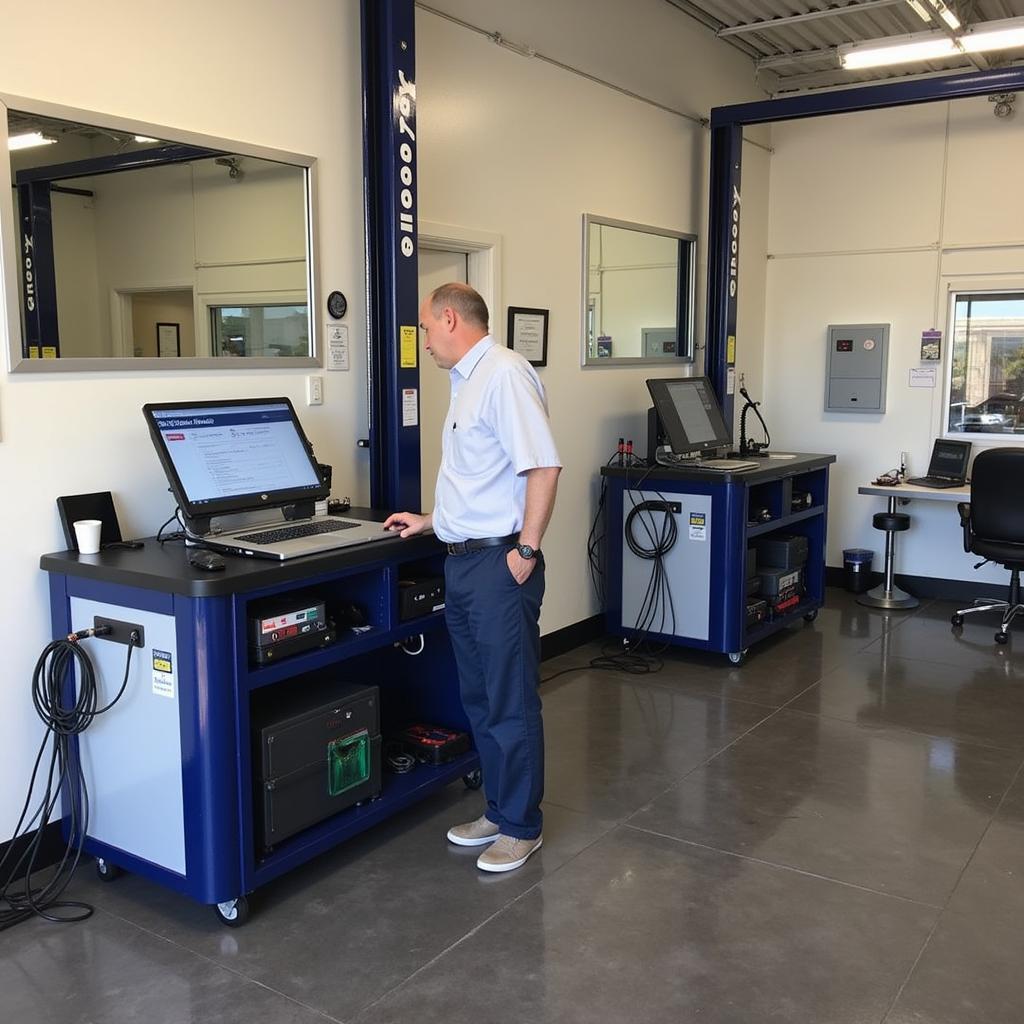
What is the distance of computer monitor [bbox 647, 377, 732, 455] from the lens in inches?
201

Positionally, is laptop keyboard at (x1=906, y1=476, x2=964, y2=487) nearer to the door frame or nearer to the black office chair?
the black office chair

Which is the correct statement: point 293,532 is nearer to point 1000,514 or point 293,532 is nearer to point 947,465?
point 1000,514

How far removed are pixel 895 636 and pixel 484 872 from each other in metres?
3.47

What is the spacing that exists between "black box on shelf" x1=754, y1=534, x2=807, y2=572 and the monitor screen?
302 centimetres

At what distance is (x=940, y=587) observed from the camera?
21.7ft

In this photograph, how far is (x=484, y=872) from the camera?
118 inches

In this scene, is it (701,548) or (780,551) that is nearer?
(701,548)

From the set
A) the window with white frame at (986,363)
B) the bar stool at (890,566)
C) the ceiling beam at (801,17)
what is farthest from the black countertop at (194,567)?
the window with white frame at (986,363)

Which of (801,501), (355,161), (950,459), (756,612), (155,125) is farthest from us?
(950,459)

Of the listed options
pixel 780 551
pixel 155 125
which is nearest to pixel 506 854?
pixel 155 125

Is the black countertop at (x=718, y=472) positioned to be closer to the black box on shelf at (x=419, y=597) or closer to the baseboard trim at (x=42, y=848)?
the black box on shelf at (x=419, y=597)

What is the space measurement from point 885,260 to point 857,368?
700 mm

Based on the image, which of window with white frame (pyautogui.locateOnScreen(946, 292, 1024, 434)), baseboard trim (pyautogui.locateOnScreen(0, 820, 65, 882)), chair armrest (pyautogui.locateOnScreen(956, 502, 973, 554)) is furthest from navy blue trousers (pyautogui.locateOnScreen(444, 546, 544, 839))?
window with white frame (pyautogui.locateOnScreen(946, 292, 1024, 434))

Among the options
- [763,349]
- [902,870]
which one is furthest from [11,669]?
[763,349]
